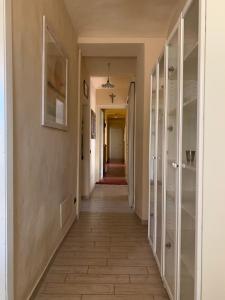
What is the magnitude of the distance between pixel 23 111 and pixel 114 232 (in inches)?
97.8

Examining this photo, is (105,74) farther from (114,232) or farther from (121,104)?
(114,232)

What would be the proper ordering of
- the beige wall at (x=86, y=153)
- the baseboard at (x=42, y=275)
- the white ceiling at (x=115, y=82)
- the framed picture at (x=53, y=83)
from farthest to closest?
the white ceiling at (x=115, y=82)
the beige wall at (x=86, y=153)
the framed picture at (x=53, y=83)
the baseboard at (x=42, y=275)

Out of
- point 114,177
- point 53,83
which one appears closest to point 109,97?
point 114,177

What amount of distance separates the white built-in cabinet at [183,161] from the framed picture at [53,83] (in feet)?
3.21

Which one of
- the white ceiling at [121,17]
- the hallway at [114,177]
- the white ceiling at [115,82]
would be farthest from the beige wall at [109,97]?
the white ceiling at [121,17]

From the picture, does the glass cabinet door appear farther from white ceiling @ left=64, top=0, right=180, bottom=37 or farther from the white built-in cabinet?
white ceiling @ left=64, top=0, right=180, bottom=37

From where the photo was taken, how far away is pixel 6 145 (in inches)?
62.5

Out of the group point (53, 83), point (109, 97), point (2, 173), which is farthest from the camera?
point (109, 97)

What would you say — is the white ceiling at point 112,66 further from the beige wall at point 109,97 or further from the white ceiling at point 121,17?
Answer: the beige wall at point 109,97

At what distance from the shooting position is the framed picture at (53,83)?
2.43 meters

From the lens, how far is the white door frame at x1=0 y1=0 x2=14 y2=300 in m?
1.56

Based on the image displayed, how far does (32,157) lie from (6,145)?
0.57 meters

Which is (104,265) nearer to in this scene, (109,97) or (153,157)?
(153,157)

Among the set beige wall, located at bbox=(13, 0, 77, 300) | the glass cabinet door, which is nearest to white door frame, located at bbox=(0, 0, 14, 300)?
beige wall, located at bbox=(13, 0, 77, 300)
